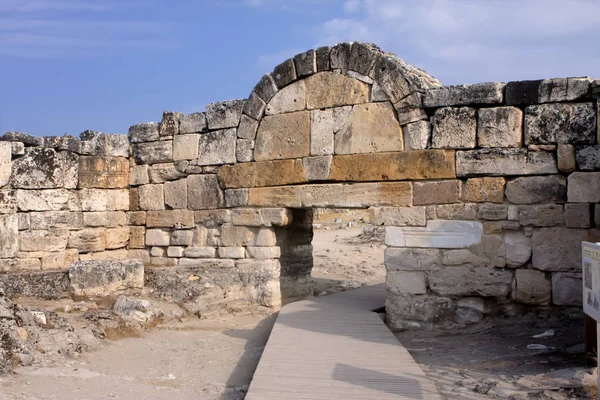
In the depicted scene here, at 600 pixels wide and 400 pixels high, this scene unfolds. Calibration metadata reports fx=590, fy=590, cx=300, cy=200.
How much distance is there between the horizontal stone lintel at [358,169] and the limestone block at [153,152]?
103 cm

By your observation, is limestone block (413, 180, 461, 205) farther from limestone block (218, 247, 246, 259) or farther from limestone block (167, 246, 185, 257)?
limestone block (167, 246, 185, 257)

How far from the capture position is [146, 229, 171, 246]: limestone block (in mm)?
8703

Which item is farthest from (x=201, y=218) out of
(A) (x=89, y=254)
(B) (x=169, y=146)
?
(A) (x=89, y=254)

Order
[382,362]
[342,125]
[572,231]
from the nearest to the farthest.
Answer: [382,362], [572,231], [342,125]

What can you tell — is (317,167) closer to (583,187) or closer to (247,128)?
(247,128)

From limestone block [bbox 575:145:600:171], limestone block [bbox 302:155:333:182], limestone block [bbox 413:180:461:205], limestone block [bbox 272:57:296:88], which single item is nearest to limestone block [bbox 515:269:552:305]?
limestone block [bbox 413:180:461:205]

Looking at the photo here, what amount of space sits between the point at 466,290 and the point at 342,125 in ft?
8.10

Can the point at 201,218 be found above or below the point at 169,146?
below

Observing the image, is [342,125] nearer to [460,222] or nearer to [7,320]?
[460,222]

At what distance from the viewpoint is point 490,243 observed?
652 cm

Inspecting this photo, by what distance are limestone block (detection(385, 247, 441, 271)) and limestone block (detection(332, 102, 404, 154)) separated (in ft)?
4.00

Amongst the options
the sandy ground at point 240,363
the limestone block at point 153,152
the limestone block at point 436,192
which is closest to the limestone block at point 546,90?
the limestone block at point 436,192

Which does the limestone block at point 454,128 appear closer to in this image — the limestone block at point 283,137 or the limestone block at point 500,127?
the limestone block at point 500,127

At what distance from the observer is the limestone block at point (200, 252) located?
832 cm
